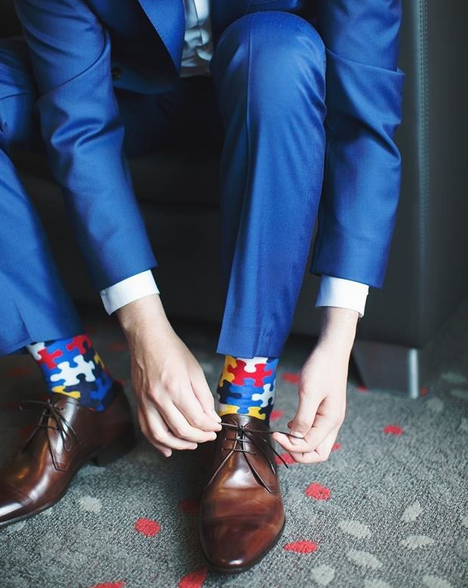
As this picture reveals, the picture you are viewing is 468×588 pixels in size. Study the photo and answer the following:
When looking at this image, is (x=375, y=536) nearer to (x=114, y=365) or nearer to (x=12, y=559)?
(x=12, y=559)

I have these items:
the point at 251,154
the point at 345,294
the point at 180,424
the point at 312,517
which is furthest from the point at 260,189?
the point at 312,517

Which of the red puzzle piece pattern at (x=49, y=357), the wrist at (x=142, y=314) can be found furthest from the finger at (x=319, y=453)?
the red puzzle piece pattern at (x=49, y=357)

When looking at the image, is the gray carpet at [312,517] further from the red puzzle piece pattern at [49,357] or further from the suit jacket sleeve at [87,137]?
the suit jacket sleeve at [87,137]

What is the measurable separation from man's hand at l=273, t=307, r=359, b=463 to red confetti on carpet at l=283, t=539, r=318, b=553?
0.08 meters

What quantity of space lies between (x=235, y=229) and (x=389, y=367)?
0.42 meters

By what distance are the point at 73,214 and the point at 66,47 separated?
18cm

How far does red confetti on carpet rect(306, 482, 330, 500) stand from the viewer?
853 mm

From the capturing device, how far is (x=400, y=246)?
1.01 metres

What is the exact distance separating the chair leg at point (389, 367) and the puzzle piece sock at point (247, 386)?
1.03 ft

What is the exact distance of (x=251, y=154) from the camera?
75 centimetres

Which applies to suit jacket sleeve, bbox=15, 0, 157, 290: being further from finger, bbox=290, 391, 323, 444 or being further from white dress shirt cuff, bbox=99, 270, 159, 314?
finger, bbox=290, 391, 323, 444

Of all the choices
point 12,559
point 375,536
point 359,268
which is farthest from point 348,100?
point 12,559

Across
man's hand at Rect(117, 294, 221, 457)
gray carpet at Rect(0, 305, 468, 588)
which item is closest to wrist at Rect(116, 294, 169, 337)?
man's hand at Rect(117, 294, 221, 457)

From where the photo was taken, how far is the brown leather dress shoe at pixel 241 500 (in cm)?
71
